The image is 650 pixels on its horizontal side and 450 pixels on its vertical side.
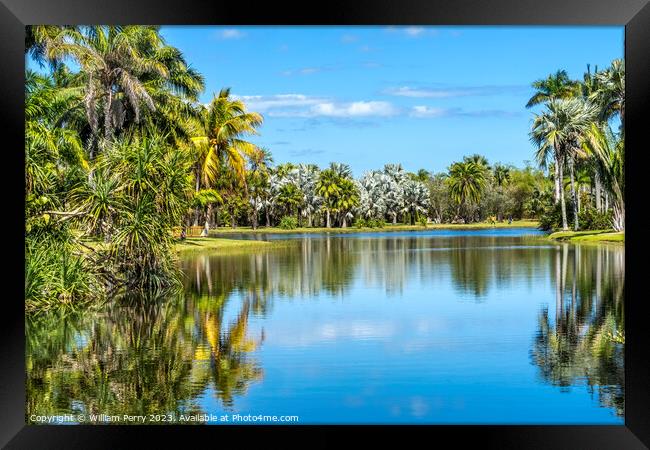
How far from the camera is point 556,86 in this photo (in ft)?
112

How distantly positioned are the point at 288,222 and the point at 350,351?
92.7 feet

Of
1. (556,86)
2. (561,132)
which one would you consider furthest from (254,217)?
(556,86)

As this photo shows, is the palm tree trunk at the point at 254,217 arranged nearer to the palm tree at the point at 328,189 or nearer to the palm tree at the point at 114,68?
the palm tree at the point at 328,189

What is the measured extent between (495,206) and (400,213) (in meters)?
5.43

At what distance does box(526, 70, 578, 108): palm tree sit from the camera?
111 feet

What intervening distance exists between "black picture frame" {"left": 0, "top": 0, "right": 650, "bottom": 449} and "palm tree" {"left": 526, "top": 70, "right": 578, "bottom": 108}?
96.8ft

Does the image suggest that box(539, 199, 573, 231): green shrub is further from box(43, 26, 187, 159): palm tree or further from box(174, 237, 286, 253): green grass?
box(43, 26, 187, 159): palm tree

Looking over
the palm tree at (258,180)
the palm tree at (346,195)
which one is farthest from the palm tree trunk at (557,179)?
the palm tree at (346,195)

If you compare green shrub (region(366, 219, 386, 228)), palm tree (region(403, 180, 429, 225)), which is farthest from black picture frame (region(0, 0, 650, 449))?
green shrub (region(366, 219, 386, 228))

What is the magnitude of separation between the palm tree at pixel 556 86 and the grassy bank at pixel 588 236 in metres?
6.40

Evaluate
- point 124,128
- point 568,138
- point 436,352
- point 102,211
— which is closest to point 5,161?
point 436,352

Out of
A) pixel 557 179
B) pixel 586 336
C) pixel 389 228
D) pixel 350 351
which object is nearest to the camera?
pixel 350 351

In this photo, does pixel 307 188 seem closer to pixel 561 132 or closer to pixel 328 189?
pixel 328 189

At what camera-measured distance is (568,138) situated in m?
28.4
